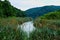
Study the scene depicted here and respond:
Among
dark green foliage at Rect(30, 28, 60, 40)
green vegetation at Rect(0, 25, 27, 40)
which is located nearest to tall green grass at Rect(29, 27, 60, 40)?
dark green foliage at Rect(30, 28, 60, 40)

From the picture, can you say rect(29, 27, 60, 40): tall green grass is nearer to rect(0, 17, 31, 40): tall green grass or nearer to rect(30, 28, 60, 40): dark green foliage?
rect(30, 28, 60, 40): dark green foliage

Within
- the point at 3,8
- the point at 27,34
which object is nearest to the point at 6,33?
the point at 27,34

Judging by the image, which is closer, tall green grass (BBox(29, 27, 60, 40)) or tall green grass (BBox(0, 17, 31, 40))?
tall green grass (BBox(0, 17, 31, 40))

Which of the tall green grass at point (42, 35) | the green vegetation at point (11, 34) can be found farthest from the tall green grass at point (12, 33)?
the tall green grass at point (42, 35)

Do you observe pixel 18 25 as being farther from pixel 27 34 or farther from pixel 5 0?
pixel 5 0

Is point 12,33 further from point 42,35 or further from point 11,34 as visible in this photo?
point 42,35

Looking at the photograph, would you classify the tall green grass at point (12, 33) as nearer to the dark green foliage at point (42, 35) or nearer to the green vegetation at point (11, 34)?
the green vegetation at point (11, 34)

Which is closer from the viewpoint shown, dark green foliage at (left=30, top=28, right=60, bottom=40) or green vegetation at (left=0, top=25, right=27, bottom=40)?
green vegetation at (left=0, top=25, right=27, bottom=40)

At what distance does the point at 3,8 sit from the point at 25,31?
13253 mm

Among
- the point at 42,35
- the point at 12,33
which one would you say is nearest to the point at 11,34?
the point at 12,33

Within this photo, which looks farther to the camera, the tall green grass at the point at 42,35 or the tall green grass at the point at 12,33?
the tall green grass at the point at 42,35

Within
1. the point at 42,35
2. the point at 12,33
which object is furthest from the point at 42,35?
the point at 12,33

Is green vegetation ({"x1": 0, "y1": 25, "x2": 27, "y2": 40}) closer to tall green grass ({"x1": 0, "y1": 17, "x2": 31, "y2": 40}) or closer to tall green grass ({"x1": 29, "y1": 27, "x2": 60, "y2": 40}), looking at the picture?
tall green grass ({"x1": 0, "y1": 17, "x2": 31, "y2": 40})

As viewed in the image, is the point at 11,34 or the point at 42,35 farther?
the point at 42,35
